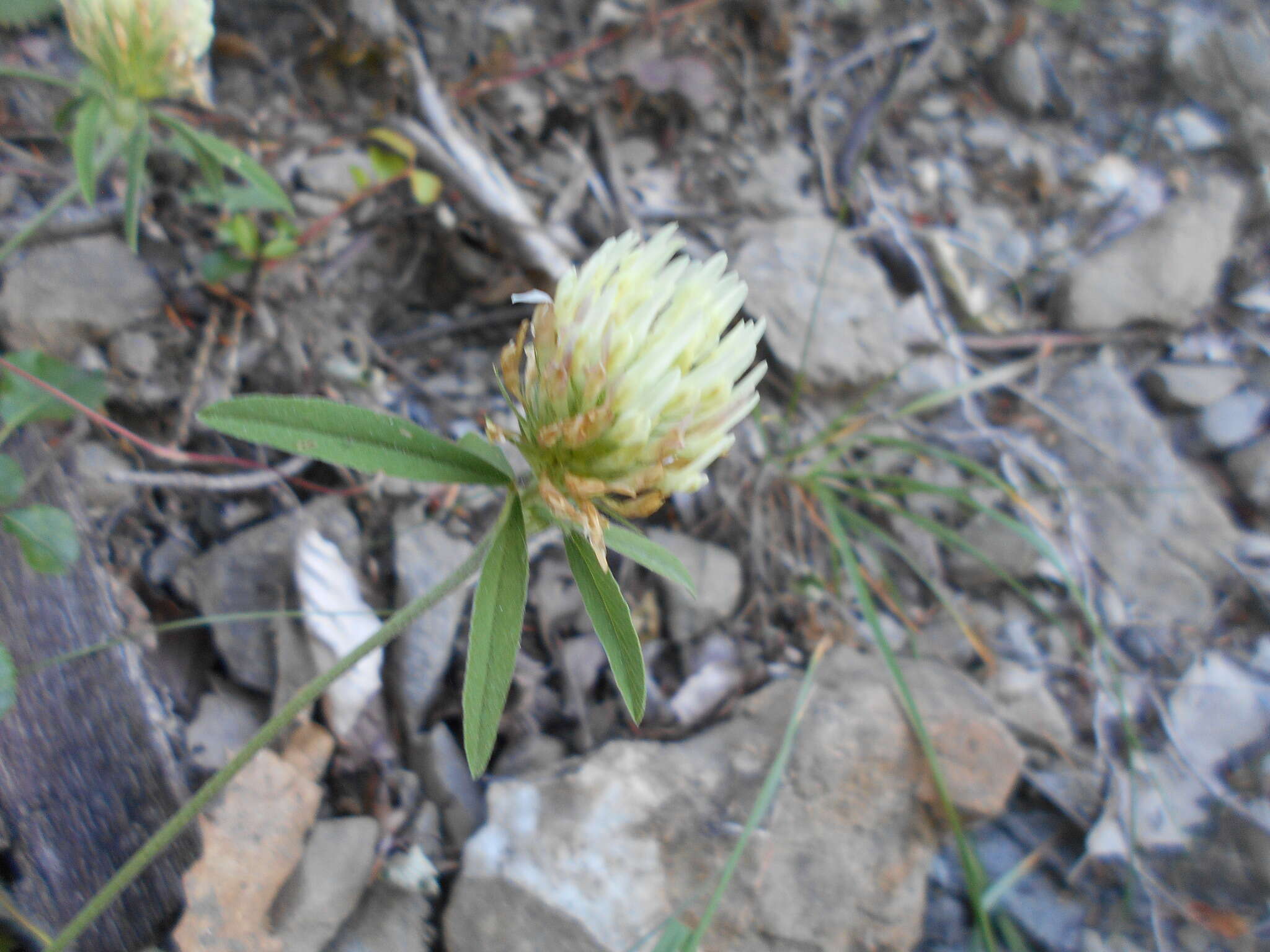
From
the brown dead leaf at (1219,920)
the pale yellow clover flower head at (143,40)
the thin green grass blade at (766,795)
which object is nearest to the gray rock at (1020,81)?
the thin green grass blade at (766,795)

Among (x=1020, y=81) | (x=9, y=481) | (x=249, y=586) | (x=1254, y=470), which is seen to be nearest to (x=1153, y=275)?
(x=1254, y=470)

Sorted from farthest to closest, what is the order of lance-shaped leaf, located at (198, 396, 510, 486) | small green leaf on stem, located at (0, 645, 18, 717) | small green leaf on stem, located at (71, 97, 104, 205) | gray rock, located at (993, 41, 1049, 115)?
gray rock, located at (993, 41, 1049, 115) < small green leaf on stem, located at (71, 97, 104, 205) < small green leaf on stem, located at (0, 645, 18, 717) < lance-shaped leaf, located at (198, 396, 510, 486)

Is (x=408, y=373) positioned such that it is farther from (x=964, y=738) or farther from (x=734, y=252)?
(x=964, y=738)

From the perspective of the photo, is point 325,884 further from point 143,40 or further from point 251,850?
point 143,40

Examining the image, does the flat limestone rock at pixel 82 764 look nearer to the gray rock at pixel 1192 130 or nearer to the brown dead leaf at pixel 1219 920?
the brown dead leaf at pixel 1219 920

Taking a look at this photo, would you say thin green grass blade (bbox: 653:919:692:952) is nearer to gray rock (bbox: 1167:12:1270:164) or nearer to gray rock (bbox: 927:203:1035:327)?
gray rock (bbox: 927:203:1035:327)

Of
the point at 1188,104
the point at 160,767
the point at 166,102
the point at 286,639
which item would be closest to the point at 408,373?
the point at 286,639

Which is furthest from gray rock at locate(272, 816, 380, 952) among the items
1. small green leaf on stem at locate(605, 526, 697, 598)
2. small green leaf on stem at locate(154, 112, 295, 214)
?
small green leaf on stem at locate(154, 112, 295, 214)

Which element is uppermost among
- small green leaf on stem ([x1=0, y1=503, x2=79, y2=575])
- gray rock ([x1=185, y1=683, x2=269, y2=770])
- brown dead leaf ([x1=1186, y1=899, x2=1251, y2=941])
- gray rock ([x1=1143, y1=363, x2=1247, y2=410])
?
small green leaf on stem ([x1=0, y1=503, x2=79, y2=575])
